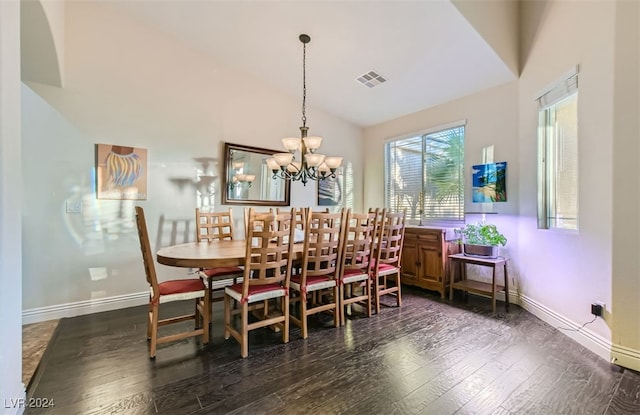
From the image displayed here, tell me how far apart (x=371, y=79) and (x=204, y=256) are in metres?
3.24

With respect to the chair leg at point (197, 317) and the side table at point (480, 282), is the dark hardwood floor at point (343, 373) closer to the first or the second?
the chair leg at point (197, 317)

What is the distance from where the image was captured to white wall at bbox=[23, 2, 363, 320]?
3.00 metres

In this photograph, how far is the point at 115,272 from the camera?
132 inches

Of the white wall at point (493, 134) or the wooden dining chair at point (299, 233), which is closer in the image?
the wooden dining chair at point (299, 233)

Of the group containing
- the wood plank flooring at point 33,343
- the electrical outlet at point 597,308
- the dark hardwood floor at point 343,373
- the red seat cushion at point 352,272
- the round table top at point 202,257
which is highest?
the round table top at point 202,257

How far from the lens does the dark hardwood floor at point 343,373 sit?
174 centimetres


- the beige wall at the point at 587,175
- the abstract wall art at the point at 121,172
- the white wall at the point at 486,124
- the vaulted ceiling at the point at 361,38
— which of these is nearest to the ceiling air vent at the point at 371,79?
the vaulted ceiling at the point at 361,38

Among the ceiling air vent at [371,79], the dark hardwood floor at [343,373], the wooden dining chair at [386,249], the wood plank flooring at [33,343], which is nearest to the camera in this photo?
the dark hardwood floor at [343,373]

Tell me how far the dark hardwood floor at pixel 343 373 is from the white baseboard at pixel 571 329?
8 cm

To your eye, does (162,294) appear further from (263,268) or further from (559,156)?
(559,156)

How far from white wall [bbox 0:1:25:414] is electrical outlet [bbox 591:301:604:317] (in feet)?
12.7

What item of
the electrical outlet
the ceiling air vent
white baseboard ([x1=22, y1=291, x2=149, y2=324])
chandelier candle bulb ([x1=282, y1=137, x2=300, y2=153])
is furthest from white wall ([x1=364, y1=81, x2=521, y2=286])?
white baseboard ([x1=22, y1=291, x2=149, y2=324])

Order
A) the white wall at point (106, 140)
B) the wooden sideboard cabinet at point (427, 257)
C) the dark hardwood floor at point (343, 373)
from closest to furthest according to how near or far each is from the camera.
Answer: the dark hardwood floor at point (343, 373)
the white wall at point (106, 140)
the wooden sideboard cabinet at point (427, 257)

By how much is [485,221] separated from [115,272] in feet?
15.1
